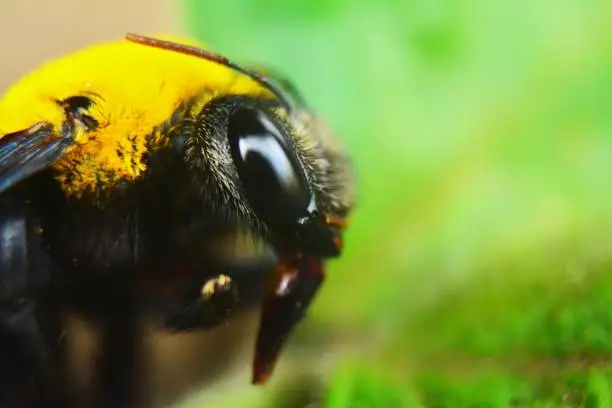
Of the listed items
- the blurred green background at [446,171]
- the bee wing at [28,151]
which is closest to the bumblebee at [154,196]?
the bee wing at [28,151]

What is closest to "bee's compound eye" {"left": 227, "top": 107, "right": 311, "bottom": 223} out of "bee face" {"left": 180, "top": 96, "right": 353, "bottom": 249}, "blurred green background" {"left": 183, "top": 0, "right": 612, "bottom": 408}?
"bee face" {"left": 180, "top": 96, "right": 353, "bottom": 249}

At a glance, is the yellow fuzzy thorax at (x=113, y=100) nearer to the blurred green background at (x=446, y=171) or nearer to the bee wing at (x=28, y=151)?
the bee wing at (x=28, y=151)

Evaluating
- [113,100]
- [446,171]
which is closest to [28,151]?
[113,100]

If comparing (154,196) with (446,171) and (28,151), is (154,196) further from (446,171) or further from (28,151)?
(446,171)

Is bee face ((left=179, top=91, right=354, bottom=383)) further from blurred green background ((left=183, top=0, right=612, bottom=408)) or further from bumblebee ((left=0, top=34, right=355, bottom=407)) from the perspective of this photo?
blurred green background ((left=183, top=0, right=612, bottom=408))

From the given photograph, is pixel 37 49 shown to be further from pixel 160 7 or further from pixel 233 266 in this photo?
pixel 233 266

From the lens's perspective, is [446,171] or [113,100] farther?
[446,171]

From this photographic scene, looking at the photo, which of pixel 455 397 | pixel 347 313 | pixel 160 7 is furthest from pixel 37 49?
pixel 455 397
